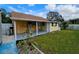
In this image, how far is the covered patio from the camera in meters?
2.87

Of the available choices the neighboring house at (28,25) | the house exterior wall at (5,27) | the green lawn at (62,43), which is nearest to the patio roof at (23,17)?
the neighboring house at (28,25)

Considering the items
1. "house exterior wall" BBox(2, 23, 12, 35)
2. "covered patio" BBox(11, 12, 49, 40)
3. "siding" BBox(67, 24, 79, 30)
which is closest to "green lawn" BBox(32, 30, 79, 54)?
"siding" BBox(67, 24, 79, 30)

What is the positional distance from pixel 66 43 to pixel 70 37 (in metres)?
0.09

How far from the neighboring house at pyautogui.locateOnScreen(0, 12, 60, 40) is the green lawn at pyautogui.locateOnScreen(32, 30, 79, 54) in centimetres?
12

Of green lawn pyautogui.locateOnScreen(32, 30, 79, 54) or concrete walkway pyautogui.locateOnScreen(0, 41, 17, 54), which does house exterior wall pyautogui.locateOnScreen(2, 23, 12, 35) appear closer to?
concrete walkway pyautogui.locateOnScreen(0, 41, 17, 54)

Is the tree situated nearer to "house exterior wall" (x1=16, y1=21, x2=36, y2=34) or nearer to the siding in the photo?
"house exterior wall" (x1=16, y1=21, x2=36, y2=34)

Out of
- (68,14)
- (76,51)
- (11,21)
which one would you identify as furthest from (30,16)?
(76,51)

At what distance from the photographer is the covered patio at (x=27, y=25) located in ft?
9.43

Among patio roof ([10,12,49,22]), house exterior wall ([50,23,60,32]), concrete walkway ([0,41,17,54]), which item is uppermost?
patio roof ([10,12,49,22])

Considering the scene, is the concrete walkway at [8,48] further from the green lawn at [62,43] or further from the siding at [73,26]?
the siding at [73,26]

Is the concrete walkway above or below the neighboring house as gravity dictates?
below
